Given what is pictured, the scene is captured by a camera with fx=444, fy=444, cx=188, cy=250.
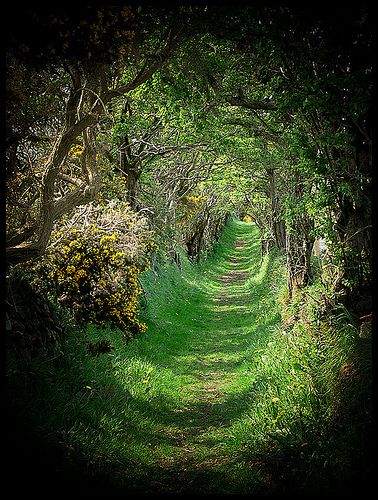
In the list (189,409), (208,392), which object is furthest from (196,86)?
(208,392)

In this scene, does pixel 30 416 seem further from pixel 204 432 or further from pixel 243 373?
pixel 243 373

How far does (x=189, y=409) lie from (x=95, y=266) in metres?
3.46

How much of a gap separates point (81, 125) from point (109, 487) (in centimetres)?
430

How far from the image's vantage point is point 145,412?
750cm

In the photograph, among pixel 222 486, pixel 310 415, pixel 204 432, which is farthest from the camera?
pixel 204 432

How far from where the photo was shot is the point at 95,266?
9344 mm

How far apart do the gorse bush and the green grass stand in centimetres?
60

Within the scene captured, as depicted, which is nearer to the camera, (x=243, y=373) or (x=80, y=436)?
(x=80, y=436)

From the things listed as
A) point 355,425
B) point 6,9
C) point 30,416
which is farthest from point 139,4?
point 355,425

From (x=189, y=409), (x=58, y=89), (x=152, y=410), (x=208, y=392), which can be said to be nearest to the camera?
(x=58, y=89)

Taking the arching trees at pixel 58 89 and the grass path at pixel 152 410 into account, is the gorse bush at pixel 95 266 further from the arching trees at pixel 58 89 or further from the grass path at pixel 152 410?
the arching trees at pixel 58 89

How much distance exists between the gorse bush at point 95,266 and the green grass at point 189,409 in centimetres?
60

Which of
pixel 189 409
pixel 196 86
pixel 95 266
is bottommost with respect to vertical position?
pixel 189 409

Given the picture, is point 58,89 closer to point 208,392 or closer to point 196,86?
point 196,86
